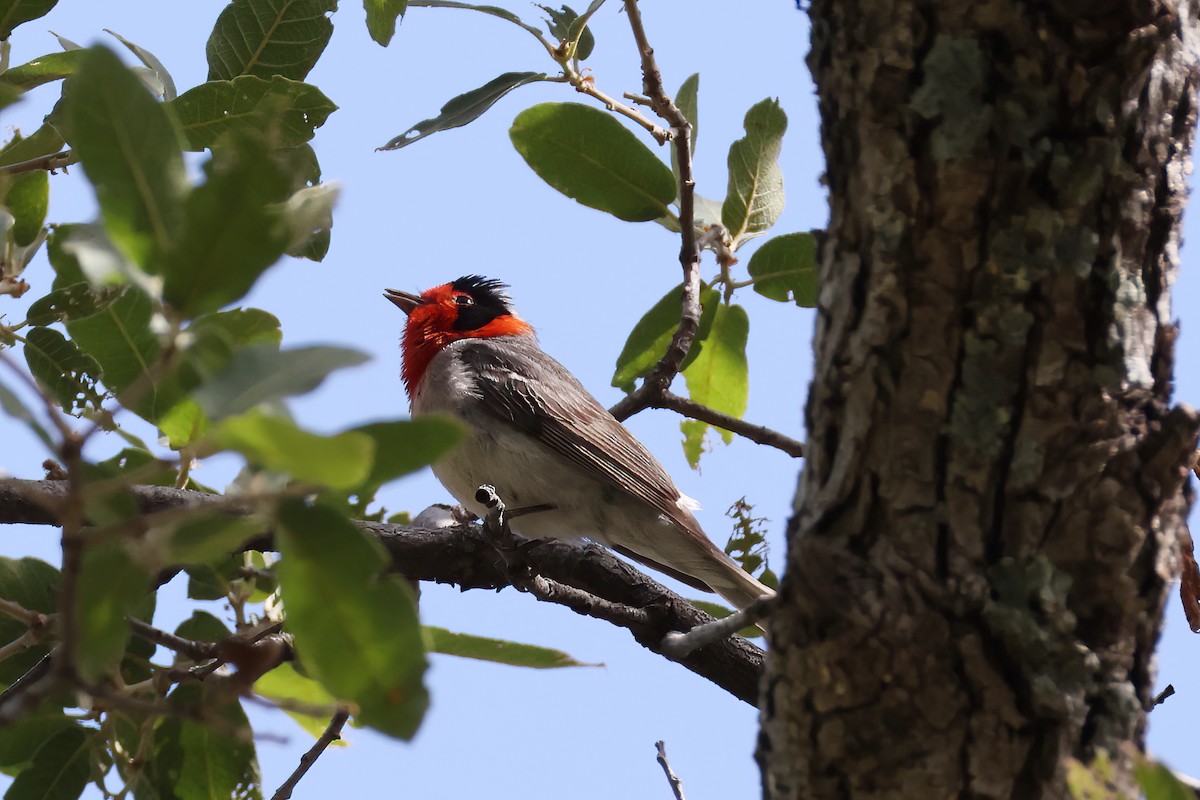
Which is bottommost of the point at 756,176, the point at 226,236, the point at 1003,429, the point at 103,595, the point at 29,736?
the point at 103,595

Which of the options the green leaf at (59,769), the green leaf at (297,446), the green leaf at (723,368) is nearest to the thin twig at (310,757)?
the green leaf at (59,769)

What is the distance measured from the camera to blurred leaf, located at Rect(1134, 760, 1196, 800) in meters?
1.22

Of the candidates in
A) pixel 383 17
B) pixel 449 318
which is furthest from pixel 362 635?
pixel 449 318

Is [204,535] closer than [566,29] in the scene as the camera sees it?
Yes

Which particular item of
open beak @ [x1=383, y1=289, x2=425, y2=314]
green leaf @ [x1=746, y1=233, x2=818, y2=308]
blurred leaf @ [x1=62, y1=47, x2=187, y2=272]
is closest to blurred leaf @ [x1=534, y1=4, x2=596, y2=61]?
green leaf @ [x1=746, y1=233, x2=818, y2=308]

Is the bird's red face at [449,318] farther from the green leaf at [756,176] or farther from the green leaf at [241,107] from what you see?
the green leaf at [241,107]

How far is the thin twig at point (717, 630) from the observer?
192 cm

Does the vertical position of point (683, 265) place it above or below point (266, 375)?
above

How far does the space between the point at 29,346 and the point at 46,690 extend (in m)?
1.93

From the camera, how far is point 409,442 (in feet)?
4.20

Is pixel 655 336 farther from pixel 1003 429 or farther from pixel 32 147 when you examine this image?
pixel 1003 429

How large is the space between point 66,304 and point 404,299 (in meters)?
3.82

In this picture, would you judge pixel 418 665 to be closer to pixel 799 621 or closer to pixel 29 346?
pixel 799 621

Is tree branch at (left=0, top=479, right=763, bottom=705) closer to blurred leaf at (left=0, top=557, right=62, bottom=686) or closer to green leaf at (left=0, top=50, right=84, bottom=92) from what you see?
blurred leaf at (left=0, top=557, right=62, bottom=686)
